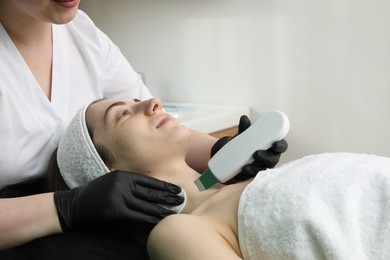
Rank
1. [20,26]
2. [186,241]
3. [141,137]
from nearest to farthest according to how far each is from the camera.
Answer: [186,241]
[141,137]
[20,26]

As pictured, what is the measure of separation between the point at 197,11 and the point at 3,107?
1.16m

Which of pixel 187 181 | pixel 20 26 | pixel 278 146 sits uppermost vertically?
pixel 20 26

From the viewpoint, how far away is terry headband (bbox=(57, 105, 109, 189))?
4.19 feet

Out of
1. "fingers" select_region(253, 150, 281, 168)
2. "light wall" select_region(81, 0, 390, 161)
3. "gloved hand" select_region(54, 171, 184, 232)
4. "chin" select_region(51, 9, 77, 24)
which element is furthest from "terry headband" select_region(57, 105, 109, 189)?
"light wall" select_region(81, 0, 390, 161)

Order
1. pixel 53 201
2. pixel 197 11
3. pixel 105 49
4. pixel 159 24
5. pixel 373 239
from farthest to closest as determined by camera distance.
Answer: pixel 159 24, pixel 197 11, pixel 105 49, pixel 53 201, pixel 373 239

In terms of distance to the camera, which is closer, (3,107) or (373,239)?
(373,239)

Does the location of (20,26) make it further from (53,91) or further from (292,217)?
(292,217)

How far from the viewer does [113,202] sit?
1.10 m

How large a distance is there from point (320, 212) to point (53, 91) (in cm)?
82

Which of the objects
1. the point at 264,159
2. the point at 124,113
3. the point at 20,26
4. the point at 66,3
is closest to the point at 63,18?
the point at 66,3

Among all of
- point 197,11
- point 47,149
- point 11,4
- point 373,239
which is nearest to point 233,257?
point 373,239

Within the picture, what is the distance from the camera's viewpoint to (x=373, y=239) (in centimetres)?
94

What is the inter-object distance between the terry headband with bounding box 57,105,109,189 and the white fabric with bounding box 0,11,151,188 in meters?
0.12

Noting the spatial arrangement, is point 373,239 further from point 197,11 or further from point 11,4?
point 197,11
